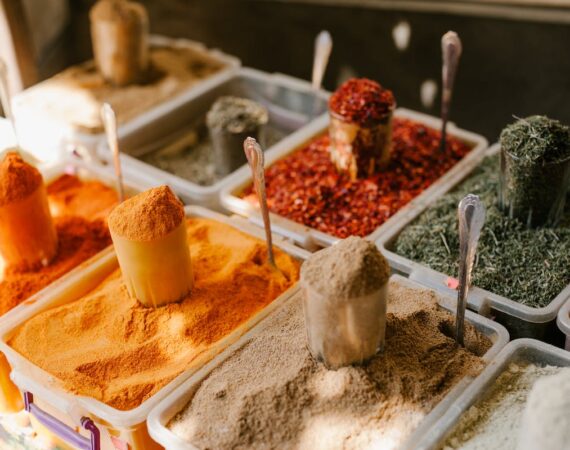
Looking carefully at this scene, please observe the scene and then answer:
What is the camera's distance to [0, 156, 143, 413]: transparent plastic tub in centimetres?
134

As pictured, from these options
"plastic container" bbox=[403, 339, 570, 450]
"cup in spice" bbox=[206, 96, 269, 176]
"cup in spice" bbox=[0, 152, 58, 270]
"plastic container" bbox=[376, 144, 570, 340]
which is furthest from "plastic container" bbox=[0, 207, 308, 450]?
"cup in spice" bbox=[206, 96, 269, 176]

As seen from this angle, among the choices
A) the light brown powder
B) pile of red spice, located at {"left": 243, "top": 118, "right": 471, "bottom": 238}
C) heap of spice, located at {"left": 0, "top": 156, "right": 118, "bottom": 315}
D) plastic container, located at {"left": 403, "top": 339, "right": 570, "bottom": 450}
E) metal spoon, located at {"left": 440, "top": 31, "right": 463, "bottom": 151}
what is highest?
metal spoon, located at {"left": 440, "top": 31, "right": 463, "bottom": 151}

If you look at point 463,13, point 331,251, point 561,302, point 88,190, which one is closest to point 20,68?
point 88,190

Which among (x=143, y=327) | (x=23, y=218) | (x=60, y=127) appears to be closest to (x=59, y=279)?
(x=23, y=218)

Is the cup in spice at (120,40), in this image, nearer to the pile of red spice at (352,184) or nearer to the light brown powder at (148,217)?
the pile of red spice at (352,184)

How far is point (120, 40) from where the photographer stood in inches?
83.0

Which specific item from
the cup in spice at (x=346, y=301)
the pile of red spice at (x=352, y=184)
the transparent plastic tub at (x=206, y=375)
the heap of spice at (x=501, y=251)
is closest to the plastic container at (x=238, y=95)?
the pile of red spice at (x=352, y=184)

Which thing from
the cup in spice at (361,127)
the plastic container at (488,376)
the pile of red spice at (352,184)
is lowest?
the pile of red spice at (352,184)

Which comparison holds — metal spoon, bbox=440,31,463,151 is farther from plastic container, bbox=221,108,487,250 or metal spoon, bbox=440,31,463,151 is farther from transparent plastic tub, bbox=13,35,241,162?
transparent plastic tub, bbox=13,35,241,162

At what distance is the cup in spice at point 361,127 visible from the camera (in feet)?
5.25

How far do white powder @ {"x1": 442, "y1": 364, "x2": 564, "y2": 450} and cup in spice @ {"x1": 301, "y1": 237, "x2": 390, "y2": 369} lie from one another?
17 cm

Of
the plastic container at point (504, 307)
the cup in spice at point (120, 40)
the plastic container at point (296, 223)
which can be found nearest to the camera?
the plastic container at point (504, 307)

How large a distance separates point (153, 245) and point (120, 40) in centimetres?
109

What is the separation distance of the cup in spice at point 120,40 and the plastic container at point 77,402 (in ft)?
3.20
